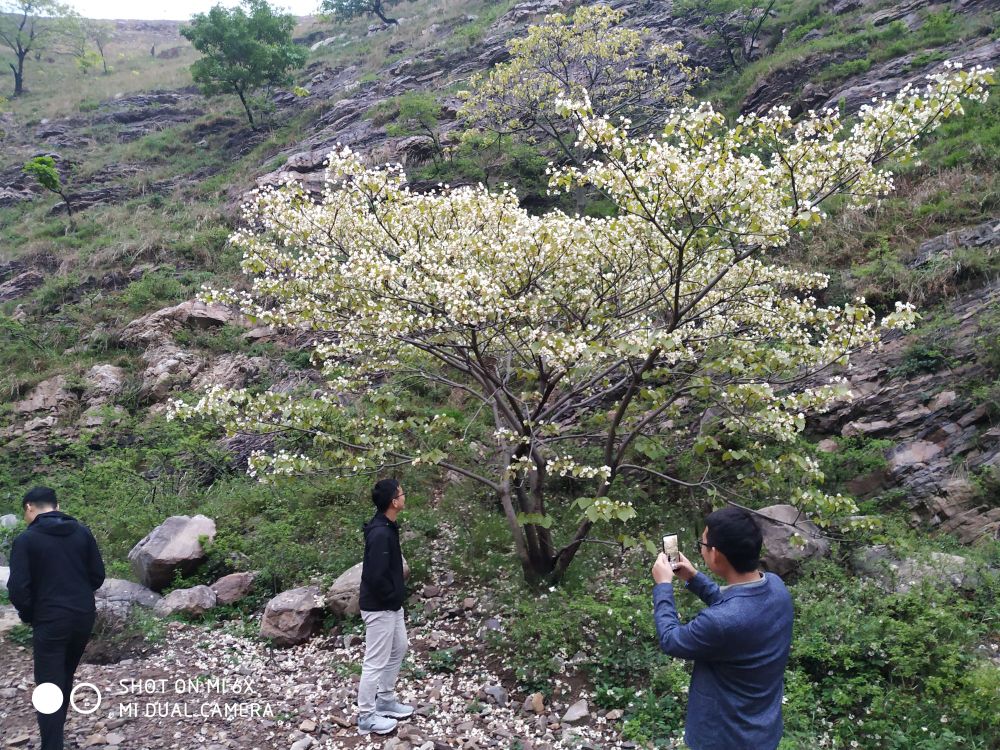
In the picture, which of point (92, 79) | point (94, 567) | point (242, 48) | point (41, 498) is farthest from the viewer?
point (92, 79)

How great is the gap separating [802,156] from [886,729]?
4.55 metres

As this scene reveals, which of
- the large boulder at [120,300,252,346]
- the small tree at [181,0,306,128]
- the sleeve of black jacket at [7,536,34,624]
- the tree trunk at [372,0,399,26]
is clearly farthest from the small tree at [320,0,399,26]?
the sleeve of black jacket at [7,536,34,624]

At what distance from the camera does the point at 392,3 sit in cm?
4872

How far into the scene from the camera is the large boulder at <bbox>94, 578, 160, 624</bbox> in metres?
6.72

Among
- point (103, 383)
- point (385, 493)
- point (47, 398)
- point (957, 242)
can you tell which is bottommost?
point (47, 398)

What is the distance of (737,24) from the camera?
23.7 metres

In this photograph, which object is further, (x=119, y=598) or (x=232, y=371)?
(x=232, y=371)

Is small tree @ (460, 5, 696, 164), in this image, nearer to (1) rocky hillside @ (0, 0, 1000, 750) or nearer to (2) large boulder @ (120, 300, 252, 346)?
(1) rocky hillside @ (0, 0, 1000, 750)

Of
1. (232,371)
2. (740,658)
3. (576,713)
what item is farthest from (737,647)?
(232,371)

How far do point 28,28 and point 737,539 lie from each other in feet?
214

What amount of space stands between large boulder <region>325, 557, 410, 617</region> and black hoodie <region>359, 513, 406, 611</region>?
1.94 metres

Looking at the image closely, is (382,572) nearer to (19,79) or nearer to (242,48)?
(242,48)

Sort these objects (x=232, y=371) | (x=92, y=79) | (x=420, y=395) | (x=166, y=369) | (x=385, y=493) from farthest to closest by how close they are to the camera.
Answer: (x=92, y=79) < (x=166, y=369) < (x=232, y=371) < (x=420, y=395) < (x=385, y=493)

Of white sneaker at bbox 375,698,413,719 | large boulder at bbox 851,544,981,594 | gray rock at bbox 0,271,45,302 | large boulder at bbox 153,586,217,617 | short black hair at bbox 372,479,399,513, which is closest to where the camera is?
short black hair at bbox 372,479,399,513
